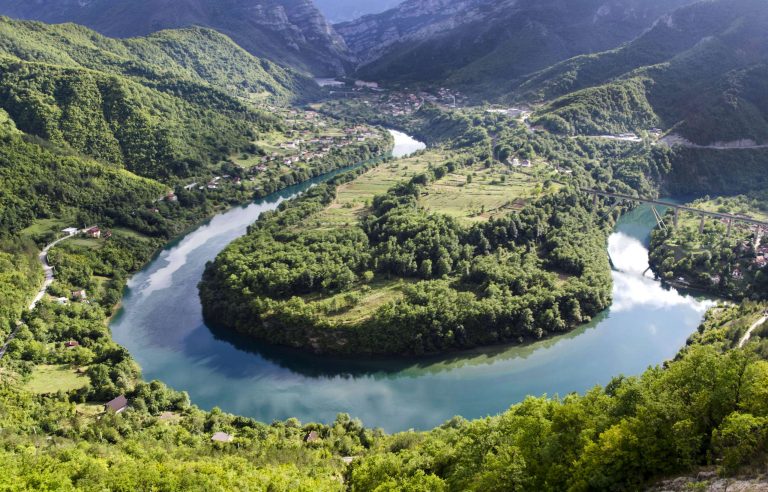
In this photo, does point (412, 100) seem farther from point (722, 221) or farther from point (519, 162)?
point (722, 221)

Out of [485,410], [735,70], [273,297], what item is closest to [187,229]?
[273,297]

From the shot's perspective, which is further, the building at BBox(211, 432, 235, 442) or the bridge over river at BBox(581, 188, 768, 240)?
the bridge over river at BBox(581, 188, 768, 240)

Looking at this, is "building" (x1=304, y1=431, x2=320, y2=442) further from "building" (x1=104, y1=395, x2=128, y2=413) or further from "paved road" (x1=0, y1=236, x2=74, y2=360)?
"paved road" (x1=0, y1=236, x2=74, y2=360)

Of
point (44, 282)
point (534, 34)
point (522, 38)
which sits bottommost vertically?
point (44, 282)

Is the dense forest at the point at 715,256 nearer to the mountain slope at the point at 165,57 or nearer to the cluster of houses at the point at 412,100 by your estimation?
the cluster of houses at the point at 412,100

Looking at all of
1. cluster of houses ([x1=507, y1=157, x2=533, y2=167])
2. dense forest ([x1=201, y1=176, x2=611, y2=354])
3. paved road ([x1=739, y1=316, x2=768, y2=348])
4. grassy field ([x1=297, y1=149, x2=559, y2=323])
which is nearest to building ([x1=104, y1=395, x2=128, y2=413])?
dense forest ([x1=201, y1=176, x2=611, y2=354])

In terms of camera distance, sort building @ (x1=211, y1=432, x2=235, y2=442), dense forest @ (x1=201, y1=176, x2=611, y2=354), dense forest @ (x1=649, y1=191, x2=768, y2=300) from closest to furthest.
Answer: building @ (x1=211, y1=432, x2=235, y2=442) < dense forest @ (x1=201, y1=176, x2=611, y2=354) < dense forest @ (x1=649, y1=191, x2=768, y2=300)

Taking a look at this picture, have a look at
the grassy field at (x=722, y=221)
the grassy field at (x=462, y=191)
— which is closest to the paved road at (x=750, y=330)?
the grassy field at (x=722, y=221)

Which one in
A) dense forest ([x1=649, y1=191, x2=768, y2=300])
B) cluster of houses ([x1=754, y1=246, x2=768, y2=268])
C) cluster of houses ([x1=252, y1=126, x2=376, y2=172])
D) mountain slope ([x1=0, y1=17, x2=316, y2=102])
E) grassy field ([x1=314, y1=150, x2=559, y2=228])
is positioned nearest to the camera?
dense forest ([x1=649, y1=191, x2=768, y2=300])

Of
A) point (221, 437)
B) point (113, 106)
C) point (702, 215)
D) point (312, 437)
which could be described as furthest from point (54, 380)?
point (702, 215)
